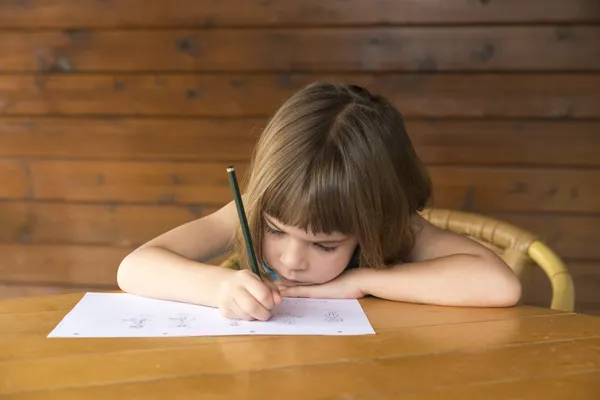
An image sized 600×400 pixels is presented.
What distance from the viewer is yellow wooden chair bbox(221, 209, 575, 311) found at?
1.17 m

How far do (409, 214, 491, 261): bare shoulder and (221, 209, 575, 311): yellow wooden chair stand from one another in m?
0.23

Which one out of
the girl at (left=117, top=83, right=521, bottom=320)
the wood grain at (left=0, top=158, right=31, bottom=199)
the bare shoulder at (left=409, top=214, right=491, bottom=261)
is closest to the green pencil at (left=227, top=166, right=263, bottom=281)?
the girl at (left=117, top=83, right=521, bottom=320)

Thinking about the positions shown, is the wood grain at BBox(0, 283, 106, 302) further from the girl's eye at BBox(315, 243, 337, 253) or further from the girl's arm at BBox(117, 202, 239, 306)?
the girl's eye at BBox(315, 243, 337, 253)

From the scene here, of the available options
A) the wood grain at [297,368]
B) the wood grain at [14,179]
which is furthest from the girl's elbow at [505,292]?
the wood grain at [14,179]

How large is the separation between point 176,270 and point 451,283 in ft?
1.28

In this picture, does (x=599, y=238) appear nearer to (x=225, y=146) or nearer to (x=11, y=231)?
(x=225, y=146)

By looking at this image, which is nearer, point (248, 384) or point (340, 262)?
point (248, 384)

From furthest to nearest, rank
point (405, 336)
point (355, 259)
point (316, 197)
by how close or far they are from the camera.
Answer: point (355, 259), point (316, 197), point (405, 336)

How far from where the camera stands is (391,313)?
88 cm

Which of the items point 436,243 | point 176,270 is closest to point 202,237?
point 176,270

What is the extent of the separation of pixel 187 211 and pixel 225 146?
0.25 m

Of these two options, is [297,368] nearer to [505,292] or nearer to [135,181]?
[505,292]

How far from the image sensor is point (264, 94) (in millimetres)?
1989

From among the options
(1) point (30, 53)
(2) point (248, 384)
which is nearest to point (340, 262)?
(2) point (248, 384)
